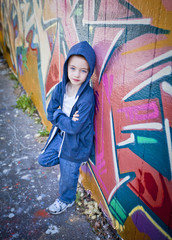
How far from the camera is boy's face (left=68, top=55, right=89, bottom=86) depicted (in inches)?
68.5

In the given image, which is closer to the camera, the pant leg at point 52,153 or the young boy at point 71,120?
the young boy at point 71,120

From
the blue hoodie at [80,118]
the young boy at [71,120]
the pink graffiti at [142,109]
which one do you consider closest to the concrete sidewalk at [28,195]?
the young boy at [71,120]

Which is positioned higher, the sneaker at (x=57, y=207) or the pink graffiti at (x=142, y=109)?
the pink graffiti at (x=142, y=109)

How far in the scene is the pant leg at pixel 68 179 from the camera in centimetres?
212

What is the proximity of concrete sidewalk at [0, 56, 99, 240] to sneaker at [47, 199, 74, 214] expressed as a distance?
0.05 metres

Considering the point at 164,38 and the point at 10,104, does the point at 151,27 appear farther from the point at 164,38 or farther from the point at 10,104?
the point at 10,104

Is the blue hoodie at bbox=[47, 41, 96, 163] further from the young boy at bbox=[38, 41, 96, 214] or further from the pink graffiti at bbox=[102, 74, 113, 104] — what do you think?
the pink graffiti at bbox=[102, 74, 113, 104]

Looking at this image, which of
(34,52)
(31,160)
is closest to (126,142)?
(31,160)

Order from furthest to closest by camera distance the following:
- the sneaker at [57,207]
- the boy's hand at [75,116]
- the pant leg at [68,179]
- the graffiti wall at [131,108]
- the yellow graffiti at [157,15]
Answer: the sneaker at [57,207] < the pant leg at [68,179] < the boy's hand at [75,116] < the graffiti wall at [131,108] < the yellow graffiti at [157,15]

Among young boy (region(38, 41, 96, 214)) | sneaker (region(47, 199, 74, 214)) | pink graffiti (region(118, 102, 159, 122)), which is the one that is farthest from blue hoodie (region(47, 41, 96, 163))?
sneaker (region(47, 199, 74, 214))

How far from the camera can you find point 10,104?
4.91 meters

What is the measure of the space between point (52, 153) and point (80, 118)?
2.23 ft

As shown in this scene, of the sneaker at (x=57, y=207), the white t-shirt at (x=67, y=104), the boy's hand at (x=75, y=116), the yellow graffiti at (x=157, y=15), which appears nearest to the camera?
the yellow graffiti at (x=157, y=15)

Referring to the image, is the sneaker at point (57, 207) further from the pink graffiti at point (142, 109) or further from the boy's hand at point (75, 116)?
the pink graffiti at point (142, 109)
